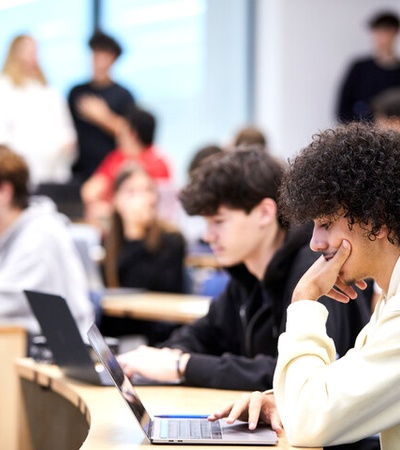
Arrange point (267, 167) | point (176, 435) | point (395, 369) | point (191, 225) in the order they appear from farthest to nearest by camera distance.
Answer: point (191, 225), point (267, 167), point (176, 435), point (395, 369)

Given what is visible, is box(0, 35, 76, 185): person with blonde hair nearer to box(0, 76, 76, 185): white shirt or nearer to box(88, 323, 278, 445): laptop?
box(0, 76, 76, 185): white shirt

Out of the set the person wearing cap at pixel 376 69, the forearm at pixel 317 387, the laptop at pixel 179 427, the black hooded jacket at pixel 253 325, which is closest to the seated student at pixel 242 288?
the black hooded jacket at pixel 253 325

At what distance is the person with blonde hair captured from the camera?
697 cm

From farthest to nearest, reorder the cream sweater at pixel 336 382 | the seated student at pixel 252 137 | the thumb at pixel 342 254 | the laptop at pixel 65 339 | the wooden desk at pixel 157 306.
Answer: the seated student at pixel 252 137, the wooden desk at pixel 157 306, the laptop at pixel 65 339, the thumb at pixel 342 254, the cream sweater at pixel 336 382

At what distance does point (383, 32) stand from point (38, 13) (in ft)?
9.75

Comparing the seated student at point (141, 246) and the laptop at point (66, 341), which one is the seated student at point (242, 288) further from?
the seated student at point (141, 246)

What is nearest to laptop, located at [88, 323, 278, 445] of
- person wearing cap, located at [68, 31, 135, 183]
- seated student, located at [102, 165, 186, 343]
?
seated student, located at [102, 165, 186, 343]

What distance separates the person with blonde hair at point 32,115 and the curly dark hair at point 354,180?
5036 millimetres

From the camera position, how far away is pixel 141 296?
5.08m

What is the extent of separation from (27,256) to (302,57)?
5611 millimetres

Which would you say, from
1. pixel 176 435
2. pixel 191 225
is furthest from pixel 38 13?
pixel 176 435

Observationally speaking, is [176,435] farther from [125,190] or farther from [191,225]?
[191,225]

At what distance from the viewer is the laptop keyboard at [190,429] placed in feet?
6.44

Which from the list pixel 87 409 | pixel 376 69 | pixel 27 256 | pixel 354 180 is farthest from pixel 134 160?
pixel 354 180
